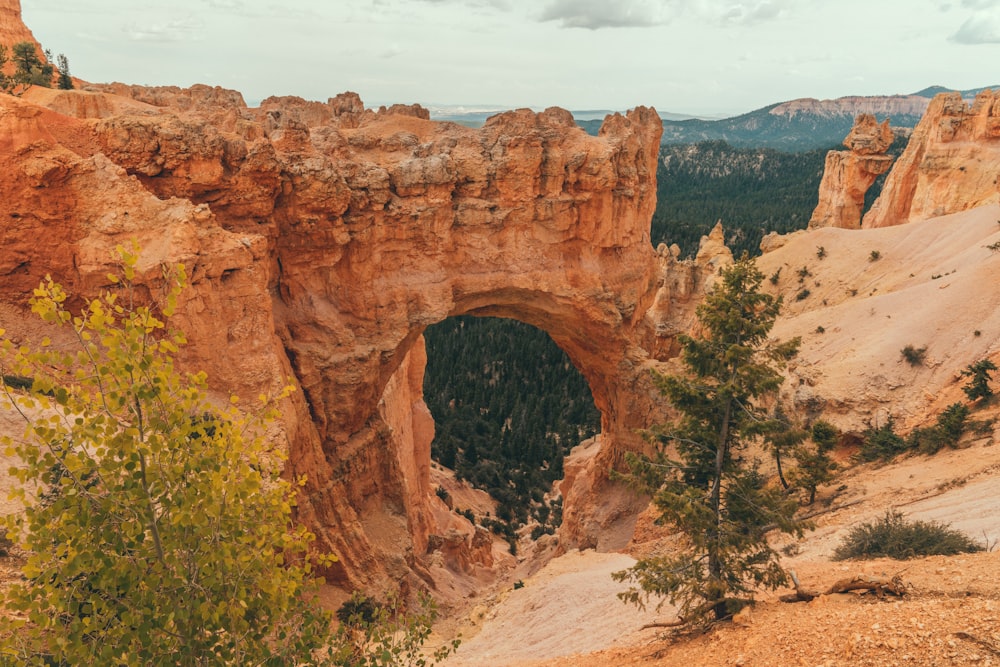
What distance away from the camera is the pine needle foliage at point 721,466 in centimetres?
1041

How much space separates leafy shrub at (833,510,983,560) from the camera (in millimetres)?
11719

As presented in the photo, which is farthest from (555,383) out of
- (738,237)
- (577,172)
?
(738,237)

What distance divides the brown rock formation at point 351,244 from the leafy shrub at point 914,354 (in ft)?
33.0

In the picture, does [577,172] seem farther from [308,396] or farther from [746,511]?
[746,511]

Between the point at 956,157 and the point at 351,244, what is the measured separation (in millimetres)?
49420

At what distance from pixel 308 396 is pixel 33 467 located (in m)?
14.7

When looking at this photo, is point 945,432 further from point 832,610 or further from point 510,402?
point 510,402

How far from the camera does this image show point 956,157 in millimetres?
49125

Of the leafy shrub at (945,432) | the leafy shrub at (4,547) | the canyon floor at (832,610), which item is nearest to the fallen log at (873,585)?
the canyon floor at (832,610)

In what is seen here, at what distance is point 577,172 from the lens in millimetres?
23641

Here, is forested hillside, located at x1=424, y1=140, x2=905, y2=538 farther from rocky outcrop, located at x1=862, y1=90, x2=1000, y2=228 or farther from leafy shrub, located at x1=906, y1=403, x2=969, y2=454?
leafy shrub, located at x1=906, y1=403, x2=969, y2=454

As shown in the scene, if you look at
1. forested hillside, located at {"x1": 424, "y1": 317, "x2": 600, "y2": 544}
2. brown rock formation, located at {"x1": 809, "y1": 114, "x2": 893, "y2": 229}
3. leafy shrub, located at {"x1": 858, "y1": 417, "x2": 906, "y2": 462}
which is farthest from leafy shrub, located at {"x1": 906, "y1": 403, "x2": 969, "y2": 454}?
brown rock formation, located at {"x1": 809, "y1": 114, "x2": 893, "y2": 229}

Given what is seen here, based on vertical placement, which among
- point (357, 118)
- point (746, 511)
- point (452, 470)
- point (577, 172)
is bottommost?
point (452, 470)

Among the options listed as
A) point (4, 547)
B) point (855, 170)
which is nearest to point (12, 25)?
point (4, 547)
